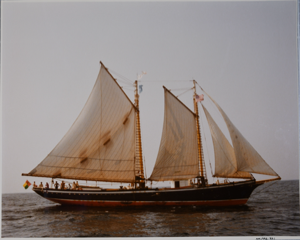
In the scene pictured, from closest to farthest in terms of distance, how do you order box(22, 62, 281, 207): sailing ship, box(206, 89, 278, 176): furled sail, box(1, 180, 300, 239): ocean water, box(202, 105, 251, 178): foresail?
1. box(1, 180, 300, 239): ocean water
2. box(206, 89, 278, 176): furled sail
3. box(22, 62, 281, 207): sailing ship
4. box(202, 105, 251, 178): foresail

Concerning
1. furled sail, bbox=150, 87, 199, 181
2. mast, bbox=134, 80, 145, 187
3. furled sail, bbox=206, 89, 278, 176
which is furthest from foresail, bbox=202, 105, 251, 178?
mast, bbox=134, 80, 145, 187

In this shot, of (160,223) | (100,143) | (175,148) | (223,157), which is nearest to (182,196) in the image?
(175,148)

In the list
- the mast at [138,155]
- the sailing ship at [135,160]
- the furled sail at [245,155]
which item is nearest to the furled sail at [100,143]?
the sailing ship at [135,160]

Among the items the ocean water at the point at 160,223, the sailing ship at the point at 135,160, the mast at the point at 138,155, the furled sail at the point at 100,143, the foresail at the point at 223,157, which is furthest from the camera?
the mast at the point at 138,155

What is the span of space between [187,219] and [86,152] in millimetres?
8771

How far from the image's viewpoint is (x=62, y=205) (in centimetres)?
→ 2264

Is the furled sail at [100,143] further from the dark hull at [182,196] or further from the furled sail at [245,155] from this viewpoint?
the furled sail at [245,155]

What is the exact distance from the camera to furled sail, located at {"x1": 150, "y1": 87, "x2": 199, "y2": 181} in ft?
69.1

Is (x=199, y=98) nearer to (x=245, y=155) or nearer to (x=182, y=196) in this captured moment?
(x=245, y=155)

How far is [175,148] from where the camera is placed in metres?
21.3

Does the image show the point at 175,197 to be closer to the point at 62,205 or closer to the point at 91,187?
the point at 91,187

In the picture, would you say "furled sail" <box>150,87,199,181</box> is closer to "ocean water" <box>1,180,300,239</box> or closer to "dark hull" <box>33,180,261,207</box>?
"dark hull" <box>33,180,261,207</box>

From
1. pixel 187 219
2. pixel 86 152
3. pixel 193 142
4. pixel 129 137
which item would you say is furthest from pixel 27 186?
pixel 193 142

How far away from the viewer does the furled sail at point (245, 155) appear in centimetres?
1870
